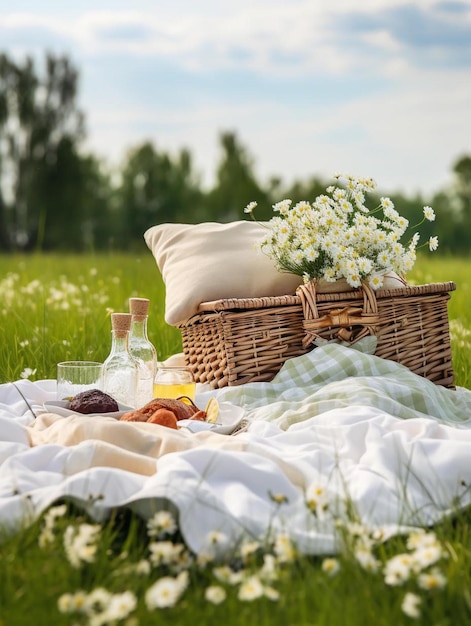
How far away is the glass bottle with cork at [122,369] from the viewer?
3.02 m

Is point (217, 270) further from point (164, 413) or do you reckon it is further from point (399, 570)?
point (399, 570)

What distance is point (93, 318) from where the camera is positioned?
15.7 feet

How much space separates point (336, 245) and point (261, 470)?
4.99ft

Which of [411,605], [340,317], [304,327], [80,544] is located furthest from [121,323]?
[411,605]

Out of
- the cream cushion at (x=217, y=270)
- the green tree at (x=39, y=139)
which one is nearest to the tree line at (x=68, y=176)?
the green tree at (x=39, y=139)

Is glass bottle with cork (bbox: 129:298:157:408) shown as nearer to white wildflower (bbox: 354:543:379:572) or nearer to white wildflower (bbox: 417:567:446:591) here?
white wildflower (bbox: 354:543:379:572)

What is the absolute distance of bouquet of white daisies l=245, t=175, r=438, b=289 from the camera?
336 centimetres

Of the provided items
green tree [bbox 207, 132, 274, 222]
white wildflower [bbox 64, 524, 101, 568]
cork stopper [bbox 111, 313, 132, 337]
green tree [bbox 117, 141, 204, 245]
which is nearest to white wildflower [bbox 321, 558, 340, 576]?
white wildflower [bbox 64, 524, 101, 568]

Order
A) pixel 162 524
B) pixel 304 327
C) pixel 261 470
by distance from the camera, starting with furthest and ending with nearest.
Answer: pixel 304 327 → pixel 261 470 → pixel 162 524

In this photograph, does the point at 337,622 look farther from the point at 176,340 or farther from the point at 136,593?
the point at 176,340

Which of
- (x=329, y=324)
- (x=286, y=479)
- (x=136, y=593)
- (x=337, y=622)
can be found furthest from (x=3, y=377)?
(x=337, y=622)

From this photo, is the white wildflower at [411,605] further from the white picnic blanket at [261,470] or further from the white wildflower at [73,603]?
the white wildflower at [73,603]

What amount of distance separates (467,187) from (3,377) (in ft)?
90.3

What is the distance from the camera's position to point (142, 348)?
3.13 metres
